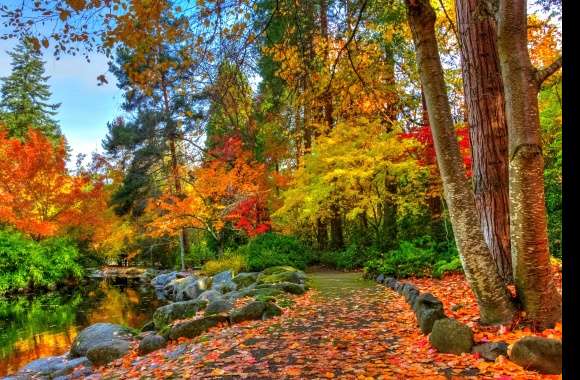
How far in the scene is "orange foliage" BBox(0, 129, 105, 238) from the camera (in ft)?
59.8

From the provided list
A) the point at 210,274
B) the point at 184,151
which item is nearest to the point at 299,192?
the point at 210,274

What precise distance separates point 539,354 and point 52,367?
7.09 meters

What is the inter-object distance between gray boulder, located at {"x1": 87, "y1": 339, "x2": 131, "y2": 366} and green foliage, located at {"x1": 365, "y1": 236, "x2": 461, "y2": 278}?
597cm

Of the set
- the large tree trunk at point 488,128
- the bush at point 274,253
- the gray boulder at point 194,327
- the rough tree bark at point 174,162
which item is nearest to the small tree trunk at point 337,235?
the bush at point 274,253

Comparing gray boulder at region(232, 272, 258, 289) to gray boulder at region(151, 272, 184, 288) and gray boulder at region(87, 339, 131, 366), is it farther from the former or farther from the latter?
gray boulder at region(151, 272, 184, 288)

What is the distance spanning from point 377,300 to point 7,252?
16.6 m

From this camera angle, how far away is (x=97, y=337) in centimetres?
758

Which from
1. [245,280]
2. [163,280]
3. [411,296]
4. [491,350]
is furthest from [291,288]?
[163,280]

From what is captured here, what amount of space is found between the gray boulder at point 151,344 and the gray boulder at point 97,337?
2.84 feet

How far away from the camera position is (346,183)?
12672mm

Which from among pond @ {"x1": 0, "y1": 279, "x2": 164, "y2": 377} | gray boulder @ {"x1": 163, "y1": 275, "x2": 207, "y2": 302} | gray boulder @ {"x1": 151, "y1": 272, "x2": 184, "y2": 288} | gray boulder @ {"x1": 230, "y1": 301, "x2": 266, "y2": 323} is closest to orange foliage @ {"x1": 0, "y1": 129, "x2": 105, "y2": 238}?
pond @ {"x1": 0, "y1": 279, "x2": 164, "y2": 377}

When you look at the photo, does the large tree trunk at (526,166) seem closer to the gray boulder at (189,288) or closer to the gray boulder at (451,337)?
the gray boulder at (451,337)

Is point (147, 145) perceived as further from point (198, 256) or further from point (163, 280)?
point (163, 280)

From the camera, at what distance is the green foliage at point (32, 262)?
17.5 meters
